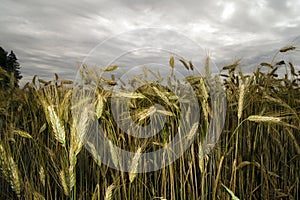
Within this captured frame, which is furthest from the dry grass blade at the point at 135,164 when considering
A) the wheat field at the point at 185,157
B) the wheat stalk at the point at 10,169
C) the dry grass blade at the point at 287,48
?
the dry grass blade at the point at 287,48

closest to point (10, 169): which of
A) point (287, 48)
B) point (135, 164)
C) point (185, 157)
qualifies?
point (135, 164)

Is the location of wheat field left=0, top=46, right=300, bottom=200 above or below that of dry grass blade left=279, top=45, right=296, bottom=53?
below

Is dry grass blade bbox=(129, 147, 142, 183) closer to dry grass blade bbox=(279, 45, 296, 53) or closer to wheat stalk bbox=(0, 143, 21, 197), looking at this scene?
wheat stalk bbox=(0, 143, 21, 197)

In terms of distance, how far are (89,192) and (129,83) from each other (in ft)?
2.13

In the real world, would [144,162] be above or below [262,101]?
below

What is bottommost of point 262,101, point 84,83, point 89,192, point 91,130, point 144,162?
point 89,192

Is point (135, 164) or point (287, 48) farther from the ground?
point (287, 48)

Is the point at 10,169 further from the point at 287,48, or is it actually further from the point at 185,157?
the point at 287,48

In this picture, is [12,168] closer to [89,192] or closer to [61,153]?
[61,153]

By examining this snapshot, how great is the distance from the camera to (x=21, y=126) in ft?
6.59

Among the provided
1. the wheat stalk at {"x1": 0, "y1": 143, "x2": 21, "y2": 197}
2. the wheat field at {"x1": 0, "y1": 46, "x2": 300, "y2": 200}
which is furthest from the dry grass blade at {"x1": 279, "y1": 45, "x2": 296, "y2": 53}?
the wheat stalk at {"x1": 0, "y1": 143, "x2": 21, "y2": 197}

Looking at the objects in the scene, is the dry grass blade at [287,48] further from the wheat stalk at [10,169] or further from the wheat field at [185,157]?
the wheat stalk at [10,169]

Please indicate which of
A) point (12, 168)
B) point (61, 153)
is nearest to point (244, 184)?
point (61, 153)

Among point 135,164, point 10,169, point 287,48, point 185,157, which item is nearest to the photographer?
point 135,164
